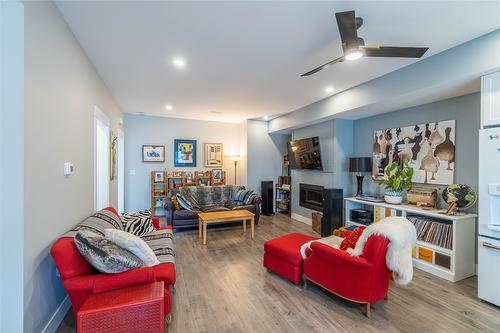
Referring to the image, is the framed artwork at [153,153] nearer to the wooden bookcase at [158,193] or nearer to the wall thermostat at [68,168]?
the wooden bookcase at [158,193]

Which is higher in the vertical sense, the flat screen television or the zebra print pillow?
the flat screen television

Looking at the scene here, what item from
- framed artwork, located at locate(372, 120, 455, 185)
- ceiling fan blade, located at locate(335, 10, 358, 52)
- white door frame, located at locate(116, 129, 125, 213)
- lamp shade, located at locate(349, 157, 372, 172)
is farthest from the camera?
white door frame, located at locate(116, 129, 125, 213)

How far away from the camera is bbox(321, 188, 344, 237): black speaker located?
436cm

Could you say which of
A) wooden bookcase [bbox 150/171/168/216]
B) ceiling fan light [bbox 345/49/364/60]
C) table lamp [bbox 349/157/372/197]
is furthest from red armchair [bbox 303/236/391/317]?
wooden bookcase [bbox 150/171/168/216]

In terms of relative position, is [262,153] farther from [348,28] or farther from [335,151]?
[348,28]

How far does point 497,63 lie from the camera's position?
7.22 feet

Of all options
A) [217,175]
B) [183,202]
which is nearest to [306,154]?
[217,175]

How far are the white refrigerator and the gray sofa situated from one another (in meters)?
3.68

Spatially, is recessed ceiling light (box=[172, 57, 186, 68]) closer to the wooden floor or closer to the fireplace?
the wooden floor

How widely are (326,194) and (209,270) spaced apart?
8.47 ft

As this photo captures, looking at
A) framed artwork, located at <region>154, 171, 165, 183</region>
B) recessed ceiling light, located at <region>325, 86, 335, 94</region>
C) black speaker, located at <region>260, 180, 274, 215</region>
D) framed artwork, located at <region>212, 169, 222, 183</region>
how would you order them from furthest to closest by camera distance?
framed artwork, located at <region>212, 169, 222, 183</region>, black speaker, located at <region>260, 180, 274, 215</region>, framed artwork, located at <region>154, 171, 165, 183</region>, recessed ceiling light, located at <region>325, 86, 335, 94</region>

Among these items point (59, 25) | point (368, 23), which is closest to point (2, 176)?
point (59, 25)

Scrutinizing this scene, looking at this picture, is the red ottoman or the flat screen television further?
the flat screen television

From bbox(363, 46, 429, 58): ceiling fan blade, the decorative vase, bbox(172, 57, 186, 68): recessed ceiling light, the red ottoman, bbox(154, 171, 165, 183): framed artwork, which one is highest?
bbox(172, 57, 186, 68): recessed ceiling light
